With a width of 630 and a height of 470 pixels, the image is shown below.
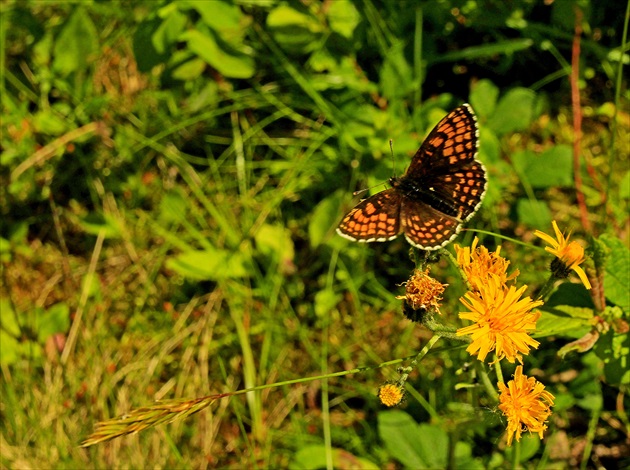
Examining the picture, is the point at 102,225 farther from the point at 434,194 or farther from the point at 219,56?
the point at 434,194

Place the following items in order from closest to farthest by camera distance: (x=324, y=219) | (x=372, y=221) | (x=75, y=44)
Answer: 1. (x=372, y=221)
2. (x=324, y=219)
3. (x=75, y=44)

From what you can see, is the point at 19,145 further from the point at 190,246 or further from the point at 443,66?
the point at 443,66

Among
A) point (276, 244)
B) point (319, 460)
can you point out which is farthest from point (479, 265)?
point (276, 244)

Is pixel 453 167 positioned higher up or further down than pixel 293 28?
further down

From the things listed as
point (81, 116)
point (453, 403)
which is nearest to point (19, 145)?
point (81, 116)

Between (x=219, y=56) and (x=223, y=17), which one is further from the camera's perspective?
(x=219, y=56)

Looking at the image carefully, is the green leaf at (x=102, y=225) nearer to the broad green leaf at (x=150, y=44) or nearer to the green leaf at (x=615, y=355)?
the broad green leaf at (x=150, y=44)

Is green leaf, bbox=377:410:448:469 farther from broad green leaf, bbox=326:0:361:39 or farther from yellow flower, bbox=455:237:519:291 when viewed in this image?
broad green leaf, bbox=326:0:361:39
